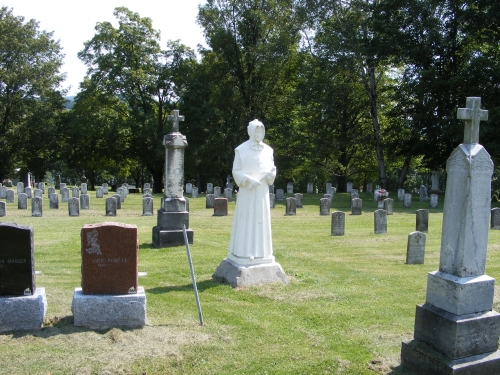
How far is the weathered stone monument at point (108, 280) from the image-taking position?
6363mm

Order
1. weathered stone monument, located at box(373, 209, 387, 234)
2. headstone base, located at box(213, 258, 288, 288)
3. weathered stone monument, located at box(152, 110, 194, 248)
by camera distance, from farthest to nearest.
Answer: weathered stone monument, located at box(373, 209, 387, 234), weathered stone monument, located at box(152, 110, 194, 248), headstone base, located at box(213, 258, 288, 288)

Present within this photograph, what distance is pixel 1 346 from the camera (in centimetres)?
581

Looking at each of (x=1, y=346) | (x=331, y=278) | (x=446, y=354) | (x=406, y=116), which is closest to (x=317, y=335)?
(x=446, y=354)

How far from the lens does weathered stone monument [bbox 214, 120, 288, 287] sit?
849 centimetres

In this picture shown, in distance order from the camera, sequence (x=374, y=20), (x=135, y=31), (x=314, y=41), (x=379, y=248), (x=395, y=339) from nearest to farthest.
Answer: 1. (x=395, y=339)
2. (x=379, y=248)
3. (x=374, y=20)
4. (x=314, y=41)
5. (x=135, y=31)

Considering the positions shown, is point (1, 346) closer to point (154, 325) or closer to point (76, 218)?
point (154, 325)

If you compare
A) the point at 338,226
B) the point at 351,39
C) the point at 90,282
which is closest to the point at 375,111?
the point at 351,39

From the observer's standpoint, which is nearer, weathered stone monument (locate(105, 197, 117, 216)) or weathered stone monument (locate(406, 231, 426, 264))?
weathered stone monument (locate(406, 231, 426, 264))

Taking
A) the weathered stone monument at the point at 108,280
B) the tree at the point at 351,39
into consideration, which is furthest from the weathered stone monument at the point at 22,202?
the tree at the point at 351,39

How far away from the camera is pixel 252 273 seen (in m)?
8.48

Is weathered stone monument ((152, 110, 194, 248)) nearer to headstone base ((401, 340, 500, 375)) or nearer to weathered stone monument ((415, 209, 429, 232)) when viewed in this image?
weathered stone monument ((415, 209, 429, 232))

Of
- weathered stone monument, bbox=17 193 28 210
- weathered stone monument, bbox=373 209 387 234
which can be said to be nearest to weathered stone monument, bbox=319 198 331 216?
weathered stone monument, bbox=373 209 387 234

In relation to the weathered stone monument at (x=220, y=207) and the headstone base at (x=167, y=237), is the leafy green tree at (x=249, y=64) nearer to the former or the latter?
the weathered stone monument at (x=220, y=207)

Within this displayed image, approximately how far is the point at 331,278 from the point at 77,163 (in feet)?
110
